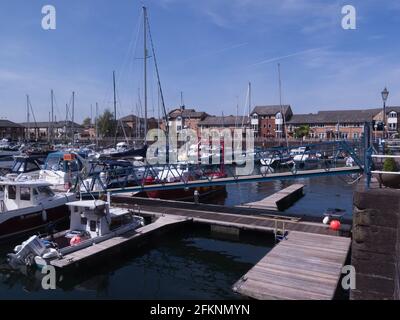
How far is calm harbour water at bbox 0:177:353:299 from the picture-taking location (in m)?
13.1

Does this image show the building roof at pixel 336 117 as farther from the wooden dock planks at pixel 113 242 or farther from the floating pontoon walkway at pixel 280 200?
the wooden dock planks at pixel 113 242

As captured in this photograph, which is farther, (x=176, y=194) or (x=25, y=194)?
(x=176, y=194)

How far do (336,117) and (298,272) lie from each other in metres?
95.1

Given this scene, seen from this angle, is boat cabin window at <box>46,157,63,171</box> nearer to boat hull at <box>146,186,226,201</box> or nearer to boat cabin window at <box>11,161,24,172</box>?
boat cabin window at <box>11,161,24,172</box>

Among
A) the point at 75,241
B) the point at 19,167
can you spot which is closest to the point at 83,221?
the point at 75,241

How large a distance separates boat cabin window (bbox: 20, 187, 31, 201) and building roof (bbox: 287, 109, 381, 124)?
90.1 metres

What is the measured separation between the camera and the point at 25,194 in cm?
1941

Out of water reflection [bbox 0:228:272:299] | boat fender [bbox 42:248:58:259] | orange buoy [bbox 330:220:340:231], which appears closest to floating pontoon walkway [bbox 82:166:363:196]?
orange buoy [bbox 330:220:340:231]

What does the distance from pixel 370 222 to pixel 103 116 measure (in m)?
120

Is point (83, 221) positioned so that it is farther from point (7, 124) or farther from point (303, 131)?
point (7, 124)

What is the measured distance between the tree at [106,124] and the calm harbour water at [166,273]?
342 feet

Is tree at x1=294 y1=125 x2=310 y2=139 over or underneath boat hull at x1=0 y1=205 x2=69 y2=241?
over

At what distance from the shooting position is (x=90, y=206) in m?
16.5

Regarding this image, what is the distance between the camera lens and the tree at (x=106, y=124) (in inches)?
4678
